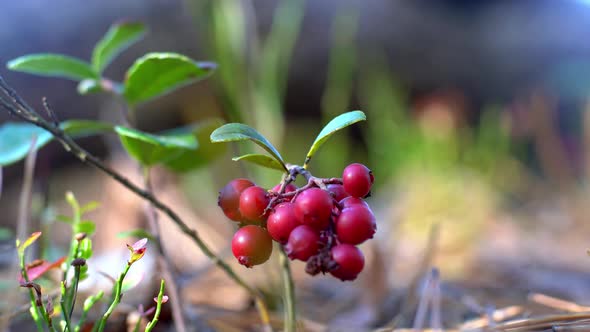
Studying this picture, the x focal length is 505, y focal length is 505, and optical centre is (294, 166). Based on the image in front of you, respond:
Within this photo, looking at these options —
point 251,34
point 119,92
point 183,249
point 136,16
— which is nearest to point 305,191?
point 119,92

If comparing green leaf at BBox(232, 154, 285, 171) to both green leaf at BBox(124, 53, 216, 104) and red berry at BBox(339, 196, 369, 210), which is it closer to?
red berry at BBox(339, 196, 369, 210)

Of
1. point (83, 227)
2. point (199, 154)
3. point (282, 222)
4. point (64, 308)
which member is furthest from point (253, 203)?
point (199, 154)

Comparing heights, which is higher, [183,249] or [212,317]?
[183,249]

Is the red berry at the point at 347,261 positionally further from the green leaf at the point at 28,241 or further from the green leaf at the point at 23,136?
the green leaf at the point at 23,136

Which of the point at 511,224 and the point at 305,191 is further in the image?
the point at 511,224

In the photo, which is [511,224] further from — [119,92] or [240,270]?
[119,92]

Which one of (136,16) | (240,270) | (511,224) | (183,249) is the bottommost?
(240,270)

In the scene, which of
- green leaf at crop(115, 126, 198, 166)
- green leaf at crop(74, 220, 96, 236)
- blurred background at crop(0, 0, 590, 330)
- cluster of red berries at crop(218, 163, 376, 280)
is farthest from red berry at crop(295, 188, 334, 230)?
blurred background at crop(0, 0, 590, 330)

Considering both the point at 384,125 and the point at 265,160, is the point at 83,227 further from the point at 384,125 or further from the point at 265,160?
the point at 384,125

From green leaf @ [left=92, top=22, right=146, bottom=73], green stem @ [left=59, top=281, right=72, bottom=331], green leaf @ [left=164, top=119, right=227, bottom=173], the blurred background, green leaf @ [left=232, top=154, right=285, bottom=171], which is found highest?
the blurred background
